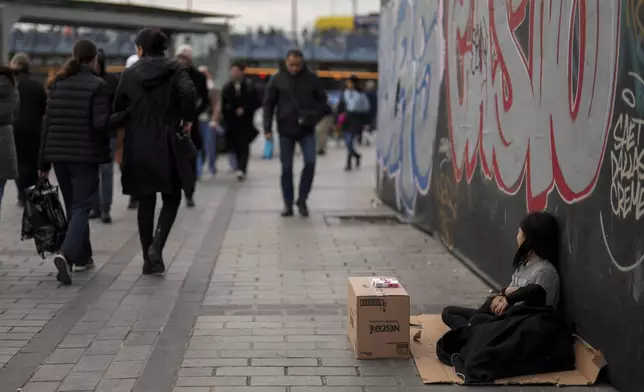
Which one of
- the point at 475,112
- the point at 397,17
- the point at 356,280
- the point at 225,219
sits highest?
the point at 397,17

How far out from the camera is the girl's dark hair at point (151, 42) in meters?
7.21

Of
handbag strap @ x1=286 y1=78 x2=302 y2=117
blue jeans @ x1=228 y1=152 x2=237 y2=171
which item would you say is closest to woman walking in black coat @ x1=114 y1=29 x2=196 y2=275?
handbag strap @ x1=286 y1=78 x2=302 y2=117

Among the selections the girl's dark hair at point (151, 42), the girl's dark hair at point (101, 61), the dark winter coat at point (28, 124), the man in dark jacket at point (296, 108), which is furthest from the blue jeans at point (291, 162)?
the girl's dark hair at point (151, 42)

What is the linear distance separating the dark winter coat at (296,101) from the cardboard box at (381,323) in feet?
18.5

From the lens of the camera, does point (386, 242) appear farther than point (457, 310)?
Yes

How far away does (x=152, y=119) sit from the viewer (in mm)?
7117

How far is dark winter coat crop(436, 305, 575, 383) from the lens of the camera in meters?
4.60

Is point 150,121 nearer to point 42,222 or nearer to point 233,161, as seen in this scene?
point 42,222

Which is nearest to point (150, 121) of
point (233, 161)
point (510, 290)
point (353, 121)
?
point (510, 290)

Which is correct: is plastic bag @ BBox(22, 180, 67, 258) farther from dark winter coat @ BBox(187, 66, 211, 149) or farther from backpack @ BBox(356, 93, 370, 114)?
backpack @ BBox(356, 93, 370, 114)

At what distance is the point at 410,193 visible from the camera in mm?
10195

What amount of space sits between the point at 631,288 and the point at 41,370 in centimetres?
295

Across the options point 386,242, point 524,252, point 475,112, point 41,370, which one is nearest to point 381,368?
point 524,252

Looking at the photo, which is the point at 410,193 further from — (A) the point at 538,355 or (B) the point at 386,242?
(A) the point at 538,355
